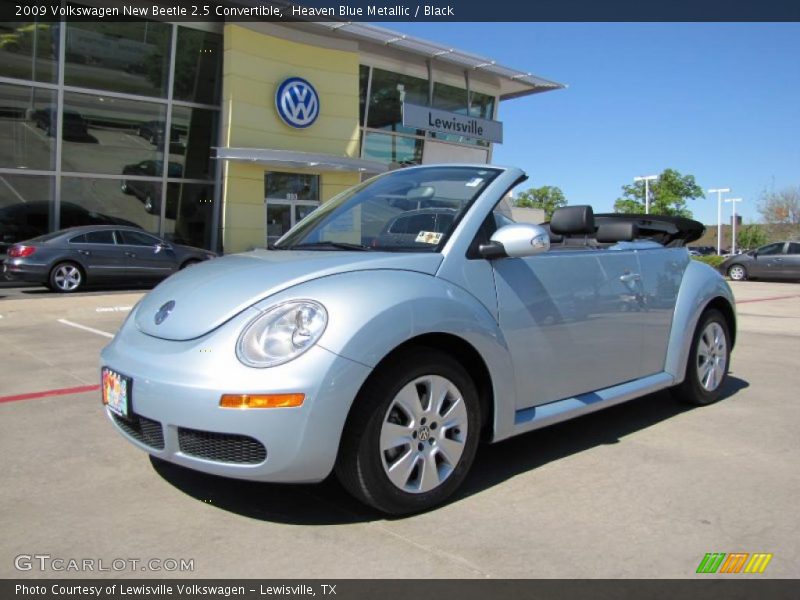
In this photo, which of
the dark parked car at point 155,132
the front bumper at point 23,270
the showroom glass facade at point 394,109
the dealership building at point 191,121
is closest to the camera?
the front bumper at point 23,270

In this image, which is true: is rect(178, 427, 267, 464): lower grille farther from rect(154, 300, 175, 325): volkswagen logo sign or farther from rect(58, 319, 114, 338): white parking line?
rect(58, 319, 114, 338): white parking line

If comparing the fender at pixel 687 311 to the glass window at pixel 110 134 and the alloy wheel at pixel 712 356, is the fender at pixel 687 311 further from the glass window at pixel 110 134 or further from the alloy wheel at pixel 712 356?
the glass window at pixel 110 134

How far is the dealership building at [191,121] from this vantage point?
18.1 meters

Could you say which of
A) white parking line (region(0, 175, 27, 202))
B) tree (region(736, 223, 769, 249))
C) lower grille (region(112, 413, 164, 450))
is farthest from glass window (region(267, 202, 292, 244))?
tree (region(736, 223, 769, 249))

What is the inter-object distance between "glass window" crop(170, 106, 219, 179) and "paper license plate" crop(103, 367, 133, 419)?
61.7ft

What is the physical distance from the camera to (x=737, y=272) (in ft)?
75.8

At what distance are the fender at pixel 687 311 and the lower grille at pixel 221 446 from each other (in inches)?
116

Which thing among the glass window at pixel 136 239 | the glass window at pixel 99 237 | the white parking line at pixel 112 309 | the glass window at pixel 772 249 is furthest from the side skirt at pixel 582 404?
the glass window at pixel 772 249

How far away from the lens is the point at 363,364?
9.20 feet

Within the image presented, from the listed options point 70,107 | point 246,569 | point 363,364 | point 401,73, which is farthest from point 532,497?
point 401,73

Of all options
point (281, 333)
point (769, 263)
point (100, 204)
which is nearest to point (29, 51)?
point (100, 204)

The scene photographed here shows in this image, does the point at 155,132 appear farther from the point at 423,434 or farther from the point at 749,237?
the point at 749,237

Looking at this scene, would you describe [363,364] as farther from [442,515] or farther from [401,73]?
[401,73]

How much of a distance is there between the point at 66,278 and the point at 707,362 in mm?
13035
